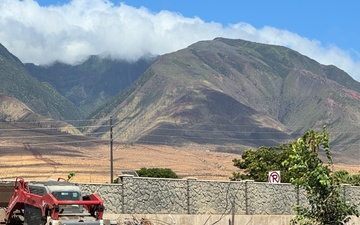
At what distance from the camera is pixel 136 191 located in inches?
1179

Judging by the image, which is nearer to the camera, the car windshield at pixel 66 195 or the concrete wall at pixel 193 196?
the car windshield at pixel 66 195

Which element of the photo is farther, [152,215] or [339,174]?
[152,215]

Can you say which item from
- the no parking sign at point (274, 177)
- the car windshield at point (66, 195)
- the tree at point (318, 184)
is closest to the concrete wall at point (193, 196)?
the no parking sign at point (274, 177)

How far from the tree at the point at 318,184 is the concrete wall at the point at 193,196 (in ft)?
31.5

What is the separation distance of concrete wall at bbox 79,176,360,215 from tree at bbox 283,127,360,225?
9605mm

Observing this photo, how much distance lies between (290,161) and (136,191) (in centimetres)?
1192

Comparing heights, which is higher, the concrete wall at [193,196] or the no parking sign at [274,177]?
the no parking sign at [274,177]

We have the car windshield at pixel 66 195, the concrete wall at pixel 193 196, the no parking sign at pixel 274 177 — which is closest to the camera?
the car windshield at pixel 66 195

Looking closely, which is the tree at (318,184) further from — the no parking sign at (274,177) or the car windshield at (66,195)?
the no parking sign at (274,177)

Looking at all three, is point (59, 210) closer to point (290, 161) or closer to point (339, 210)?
point (290, 161)

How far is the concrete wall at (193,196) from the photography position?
29.4 m

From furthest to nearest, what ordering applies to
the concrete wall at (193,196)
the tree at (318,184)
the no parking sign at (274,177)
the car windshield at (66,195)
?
1. the no parking sign at (274,177)
2. the concrete wall at (193,196)
3. the car windshield at (66,195)
4. the tree at (318,184)

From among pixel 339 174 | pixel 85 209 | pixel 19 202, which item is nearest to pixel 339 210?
pixel 339 174

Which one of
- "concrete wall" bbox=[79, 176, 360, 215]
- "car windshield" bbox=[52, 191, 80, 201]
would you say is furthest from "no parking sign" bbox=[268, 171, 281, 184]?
"car windshield" bbox=[52, 191, 80, 201]
